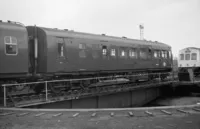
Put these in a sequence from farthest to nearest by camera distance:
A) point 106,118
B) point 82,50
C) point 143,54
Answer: point 143,54
point 82,50
point 106,118

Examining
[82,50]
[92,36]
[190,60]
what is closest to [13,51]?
[82,50]

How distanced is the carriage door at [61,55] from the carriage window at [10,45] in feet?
8.92

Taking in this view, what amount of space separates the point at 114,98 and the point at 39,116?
8296 mm

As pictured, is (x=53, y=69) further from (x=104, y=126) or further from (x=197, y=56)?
(x=197, y=56)

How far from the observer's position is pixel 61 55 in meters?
13.0

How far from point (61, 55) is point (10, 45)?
3.25 m

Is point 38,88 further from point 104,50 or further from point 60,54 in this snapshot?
point 104,50

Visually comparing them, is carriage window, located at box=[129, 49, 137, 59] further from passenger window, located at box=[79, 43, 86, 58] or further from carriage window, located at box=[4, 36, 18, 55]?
carriage window, located at box=[4, 36, 18, 55]

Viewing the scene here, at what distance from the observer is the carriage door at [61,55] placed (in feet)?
42.1

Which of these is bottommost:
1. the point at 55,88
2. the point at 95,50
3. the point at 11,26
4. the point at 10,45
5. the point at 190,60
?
the point at 55,88

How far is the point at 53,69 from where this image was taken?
492 inches

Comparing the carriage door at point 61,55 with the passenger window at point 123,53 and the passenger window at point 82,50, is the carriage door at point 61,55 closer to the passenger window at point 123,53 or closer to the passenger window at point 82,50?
the passenger window at point 82,50

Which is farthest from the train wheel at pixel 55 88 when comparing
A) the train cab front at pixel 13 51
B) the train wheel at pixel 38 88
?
the train cab front at pixel 13 51

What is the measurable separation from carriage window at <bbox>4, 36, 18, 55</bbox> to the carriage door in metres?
2.72
